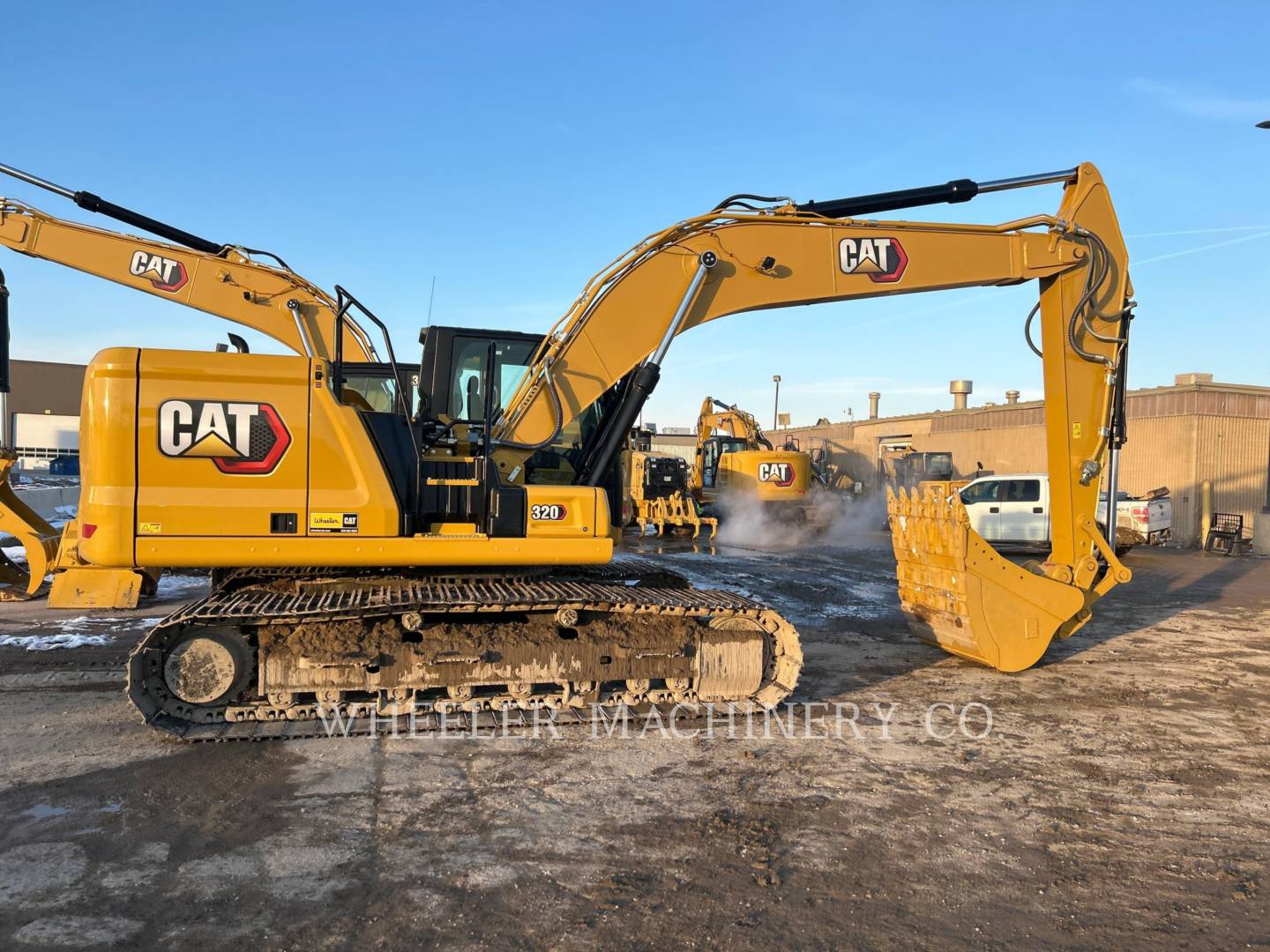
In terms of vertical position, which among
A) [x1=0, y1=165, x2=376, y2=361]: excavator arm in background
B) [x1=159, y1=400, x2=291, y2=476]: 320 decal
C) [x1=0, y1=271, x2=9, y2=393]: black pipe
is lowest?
[x1=159, y1=400, x2=291, y2=476]: 320 decal

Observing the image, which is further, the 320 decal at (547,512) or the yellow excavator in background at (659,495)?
the yellow excavator in background at (659,495)

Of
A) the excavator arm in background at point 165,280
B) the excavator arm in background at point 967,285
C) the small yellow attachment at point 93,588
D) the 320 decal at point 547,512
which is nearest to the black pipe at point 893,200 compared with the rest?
the excavator arm in background at point 967,285

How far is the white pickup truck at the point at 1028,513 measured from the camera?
16.9 metres

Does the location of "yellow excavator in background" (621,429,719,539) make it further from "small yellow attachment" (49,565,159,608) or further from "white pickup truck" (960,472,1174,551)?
"small yellow attachment" (49,565,159,608)

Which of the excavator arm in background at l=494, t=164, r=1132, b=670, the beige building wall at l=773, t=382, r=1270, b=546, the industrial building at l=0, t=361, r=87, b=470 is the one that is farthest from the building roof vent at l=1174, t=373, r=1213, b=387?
the industrial building at l=0, t=361, r=87, b=470

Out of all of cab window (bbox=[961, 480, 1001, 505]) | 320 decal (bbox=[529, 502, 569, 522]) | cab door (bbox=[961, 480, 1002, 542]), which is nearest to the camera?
320 decal (bbox=[529, 502, 569, 522])

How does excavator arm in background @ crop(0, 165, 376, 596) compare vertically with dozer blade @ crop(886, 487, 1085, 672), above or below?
above

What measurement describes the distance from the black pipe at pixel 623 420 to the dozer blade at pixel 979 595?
9.28 feet

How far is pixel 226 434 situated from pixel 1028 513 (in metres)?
15.7

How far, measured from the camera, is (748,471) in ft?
74.9

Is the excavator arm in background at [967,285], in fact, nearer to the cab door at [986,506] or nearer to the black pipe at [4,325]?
the black pipe at [4,325]

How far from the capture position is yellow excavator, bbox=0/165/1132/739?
538 cm

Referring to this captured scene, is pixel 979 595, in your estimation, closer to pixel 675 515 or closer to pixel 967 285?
pixel 967 285

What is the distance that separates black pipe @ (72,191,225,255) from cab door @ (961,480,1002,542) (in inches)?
567
